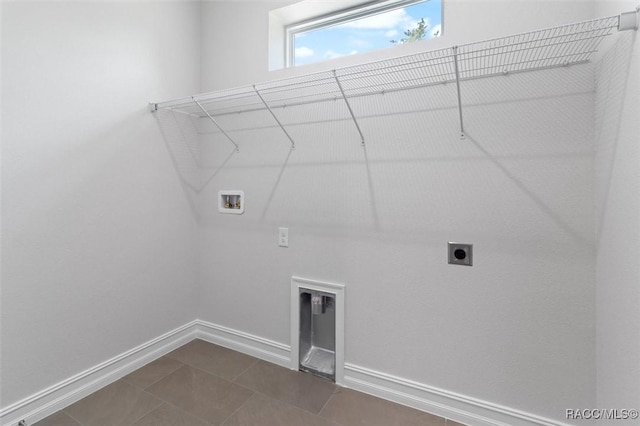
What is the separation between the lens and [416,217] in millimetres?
1594

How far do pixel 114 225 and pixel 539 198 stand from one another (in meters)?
2.33

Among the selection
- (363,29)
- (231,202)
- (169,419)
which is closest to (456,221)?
(363,29)

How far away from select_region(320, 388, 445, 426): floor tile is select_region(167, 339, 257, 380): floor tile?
679mm

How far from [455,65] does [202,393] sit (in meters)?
2.11

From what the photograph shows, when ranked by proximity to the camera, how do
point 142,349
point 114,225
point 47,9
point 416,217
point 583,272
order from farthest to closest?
point 142,349 < point 114,225 < point 416,217 < point 47,9 < point 583,272

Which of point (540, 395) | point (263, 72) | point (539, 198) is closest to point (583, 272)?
point (539, 198)

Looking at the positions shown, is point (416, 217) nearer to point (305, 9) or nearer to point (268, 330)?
point (268, 330)

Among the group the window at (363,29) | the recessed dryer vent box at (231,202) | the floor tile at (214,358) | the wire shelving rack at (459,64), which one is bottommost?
the floor tile at (214,358)

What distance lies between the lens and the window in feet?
5.72

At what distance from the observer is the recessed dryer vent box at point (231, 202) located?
2.14 meters

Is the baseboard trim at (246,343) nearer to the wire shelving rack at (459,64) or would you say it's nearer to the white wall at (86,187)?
the white wall at (86,187)

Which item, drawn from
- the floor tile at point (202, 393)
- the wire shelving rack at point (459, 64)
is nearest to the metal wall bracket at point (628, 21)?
the wire shelving rack at point (459, 64)

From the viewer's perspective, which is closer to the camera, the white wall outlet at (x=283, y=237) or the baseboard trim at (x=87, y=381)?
the baseboard trim at (x=87, y=381)

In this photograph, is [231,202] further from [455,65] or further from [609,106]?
[609,106]
